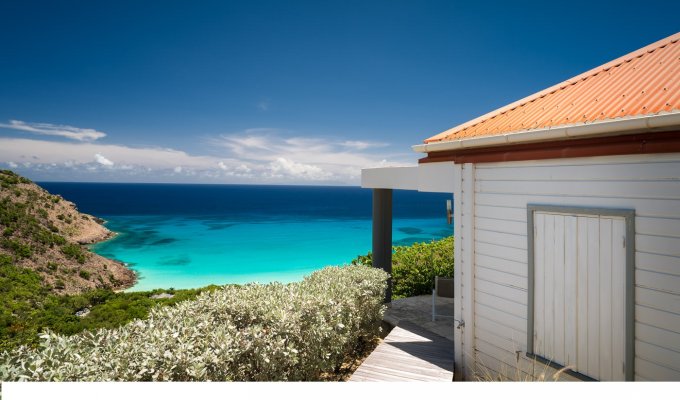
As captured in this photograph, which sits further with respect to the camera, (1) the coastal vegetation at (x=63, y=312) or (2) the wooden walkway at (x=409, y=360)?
(1) the coastal vegetation at (x=63, y=312)

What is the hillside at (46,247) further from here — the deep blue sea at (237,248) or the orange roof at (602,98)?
the orange roof at (602,98)

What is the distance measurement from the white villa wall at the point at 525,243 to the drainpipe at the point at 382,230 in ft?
11.2

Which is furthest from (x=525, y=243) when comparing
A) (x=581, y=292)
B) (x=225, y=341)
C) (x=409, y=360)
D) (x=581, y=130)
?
(x=225, y=341)

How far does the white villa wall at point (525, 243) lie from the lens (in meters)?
3.33

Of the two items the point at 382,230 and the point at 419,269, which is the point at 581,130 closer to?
the point at 382,230

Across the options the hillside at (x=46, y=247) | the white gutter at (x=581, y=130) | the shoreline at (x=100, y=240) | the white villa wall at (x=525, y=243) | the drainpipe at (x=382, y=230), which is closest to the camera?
the white gutter at (x=581, y=130)

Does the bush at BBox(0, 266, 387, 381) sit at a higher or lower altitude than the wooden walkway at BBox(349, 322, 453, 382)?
higher

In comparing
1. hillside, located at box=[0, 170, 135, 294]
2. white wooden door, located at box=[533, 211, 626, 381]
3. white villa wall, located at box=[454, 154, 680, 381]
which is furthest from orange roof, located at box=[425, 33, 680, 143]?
hillside, located at box=[0, 170, 135, 294]

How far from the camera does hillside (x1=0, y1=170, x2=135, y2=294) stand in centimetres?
2094

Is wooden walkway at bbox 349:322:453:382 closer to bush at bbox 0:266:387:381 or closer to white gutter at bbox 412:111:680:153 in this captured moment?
bush at bbox 0:266:387:381

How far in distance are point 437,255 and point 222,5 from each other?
1085 cm

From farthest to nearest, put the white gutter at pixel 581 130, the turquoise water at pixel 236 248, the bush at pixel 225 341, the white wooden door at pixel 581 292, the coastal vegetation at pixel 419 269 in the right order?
the turquoise water at pixel 236 248
the coastal vegetation at pixel 419 269
the white wooden door at pixel 581 292
the white gutter at pixel 581 130
the bush at pixel 225 341

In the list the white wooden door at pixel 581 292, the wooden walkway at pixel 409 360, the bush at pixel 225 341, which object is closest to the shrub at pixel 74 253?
the bush at pixel 225 341

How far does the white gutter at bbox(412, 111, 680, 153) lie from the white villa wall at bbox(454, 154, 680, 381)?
0.36 metres
